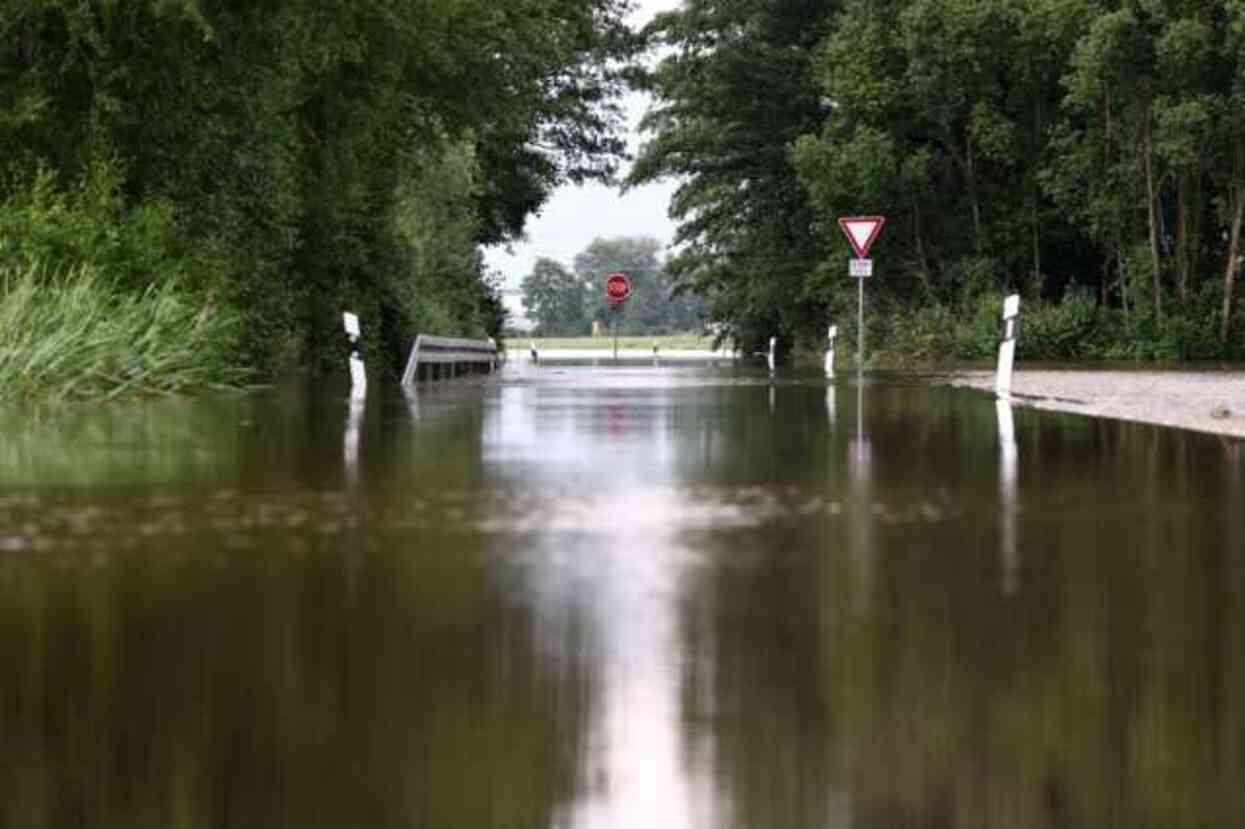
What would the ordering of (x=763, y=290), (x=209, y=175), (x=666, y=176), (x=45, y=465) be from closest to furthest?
(x=45, y=465) → (x=209, y=175) → (x=763, y=290) → (x=666, y=176)

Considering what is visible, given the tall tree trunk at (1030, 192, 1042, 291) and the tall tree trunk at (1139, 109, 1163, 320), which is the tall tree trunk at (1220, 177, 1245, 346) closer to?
the tall tree trunk at (1139, 109, 1163, 320)

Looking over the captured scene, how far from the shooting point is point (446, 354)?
36.7 metres

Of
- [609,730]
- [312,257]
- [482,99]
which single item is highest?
[482,99]

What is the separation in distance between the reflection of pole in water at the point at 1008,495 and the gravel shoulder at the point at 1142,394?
1.65 meters

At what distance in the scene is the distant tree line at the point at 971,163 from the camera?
48438mm

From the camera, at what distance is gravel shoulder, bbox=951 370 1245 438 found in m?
17.6

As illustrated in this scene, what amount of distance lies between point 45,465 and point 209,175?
16.1 metres

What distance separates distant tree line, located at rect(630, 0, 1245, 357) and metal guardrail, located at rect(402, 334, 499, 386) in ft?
45.2

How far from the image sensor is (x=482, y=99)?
33.0 meters

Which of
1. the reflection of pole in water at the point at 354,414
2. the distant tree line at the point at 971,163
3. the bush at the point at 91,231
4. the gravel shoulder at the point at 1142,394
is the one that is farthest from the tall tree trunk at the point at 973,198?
the bush at the point at 91,231

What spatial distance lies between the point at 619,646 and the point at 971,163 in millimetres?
54173

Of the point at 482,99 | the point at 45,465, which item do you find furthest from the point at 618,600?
the point at 482,99

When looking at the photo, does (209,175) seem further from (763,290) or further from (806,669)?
(763,290)

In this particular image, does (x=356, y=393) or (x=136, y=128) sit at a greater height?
(x=136, y=128)
